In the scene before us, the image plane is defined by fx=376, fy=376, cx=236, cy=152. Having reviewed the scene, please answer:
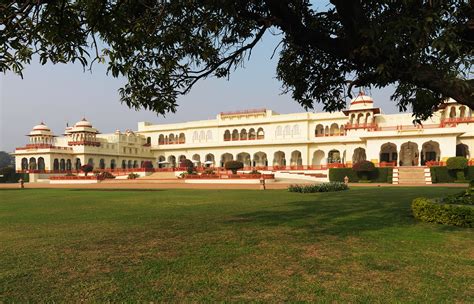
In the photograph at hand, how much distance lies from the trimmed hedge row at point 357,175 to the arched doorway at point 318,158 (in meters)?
15.6

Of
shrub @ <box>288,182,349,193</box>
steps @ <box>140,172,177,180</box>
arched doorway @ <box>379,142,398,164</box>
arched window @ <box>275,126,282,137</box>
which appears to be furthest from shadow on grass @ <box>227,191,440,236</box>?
arched window @ <box>275,126,282,137</box>

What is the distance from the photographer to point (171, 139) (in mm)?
58781

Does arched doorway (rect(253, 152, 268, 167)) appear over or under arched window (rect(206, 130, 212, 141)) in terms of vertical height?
under

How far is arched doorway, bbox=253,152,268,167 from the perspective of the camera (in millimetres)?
50906

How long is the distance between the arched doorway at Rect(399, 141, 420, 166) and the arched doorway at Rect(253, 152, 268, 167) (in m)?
18.0

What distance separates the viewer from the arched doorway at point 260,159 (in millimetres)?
50906

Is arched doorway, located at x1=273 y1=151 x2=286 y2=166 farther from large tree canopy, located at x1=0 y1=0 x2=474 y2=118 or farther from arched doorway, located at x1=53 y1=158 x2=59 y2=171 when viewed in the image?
large tree canopy, located at x1=0 y1=0 x2=474 y2=118

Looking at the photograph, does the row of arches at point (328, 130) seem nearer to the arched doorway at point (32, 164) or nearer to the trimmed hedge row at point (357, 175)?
the trimmed hedge row at point (357, 175)

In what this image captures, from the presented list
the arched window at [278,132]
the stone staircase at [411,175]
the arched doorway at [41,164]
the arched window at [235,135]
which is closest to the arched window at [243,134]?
the arched window at [235,135]

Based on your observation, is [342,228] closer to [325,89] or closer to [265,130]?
[325,89]

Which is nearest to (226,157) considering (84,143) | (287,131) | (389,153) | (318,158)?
→ (287,131)

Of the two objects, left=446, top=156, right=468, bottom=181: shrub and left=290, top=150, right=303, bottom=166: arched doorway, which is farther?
left=290, top=150, right=303, bottom=166: arched doorway

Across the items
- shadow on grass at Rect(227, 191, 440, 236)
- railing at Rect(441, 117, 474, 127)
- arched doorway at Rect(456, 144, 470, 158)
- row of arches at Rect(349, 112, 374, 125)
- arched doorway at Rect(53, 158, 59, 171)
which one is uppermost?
row of arches at Rect(349, 112, 374, 125)

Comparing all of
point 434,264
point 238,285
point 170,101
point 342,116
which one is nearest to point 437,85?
point 434,264
